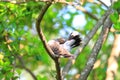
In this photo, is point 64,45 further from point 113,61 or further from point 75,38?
point 113,61

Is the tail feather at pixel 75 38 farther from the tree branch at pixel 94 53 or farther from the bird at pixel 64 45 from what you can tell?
the tree branch at pixel 94 53

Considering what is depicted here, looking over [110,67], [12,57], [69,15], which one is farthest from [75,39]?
[69,15]

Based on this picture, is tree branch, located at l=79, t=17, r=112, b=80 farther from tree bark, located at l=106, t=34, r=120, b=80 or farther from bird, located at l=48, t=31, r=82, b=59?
tree bark, located at l=106, t=34, r=120, b=80

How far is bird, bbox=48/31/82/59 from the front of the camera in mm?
2494

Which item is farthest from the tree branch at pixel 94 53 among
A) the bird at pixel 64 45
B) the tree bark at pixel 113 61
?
the tree bark at pixel 113 61

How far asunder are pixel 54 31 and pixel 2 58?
85.0 inches

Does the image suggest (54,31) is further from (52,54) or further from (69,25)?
(52,54)

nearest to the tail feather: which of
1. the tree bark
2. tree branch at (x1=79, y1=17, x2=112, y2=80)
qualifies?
tree branch at (x1=79, y1=17, x2=112, y2=80)

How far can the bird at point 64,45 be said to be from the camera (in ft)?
8.18

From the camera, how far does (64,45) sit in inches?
106

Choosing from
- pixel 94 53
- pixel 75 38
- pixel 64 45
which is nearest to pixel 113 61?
pixel 94 53

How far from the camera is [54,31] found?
5375 millimetres

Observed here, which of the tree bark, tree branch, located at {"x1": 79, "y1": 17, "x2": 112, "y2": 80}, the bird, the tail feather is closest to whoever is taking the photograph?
the bird

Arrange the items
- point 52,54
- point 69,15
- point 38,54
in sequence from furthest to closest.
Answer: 1. point 69,15
2. point 38,54
3. point 52,54
